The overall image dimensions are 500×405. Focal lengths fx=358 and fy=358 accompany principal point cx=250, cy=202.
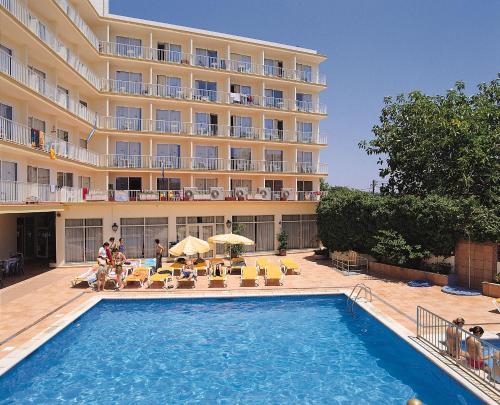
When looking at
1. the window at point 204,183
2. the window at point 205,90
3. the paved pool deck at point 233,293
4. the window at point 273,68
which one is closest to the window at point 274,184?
the window at point 204,183

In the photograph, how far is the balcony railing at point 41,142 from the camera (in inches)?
687

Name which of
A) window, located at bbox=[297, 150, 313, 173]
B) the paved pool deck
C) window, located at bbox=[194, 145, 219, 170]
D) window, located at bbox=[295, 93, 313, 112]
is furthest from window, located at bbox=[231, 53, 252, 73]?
the paved pool deck

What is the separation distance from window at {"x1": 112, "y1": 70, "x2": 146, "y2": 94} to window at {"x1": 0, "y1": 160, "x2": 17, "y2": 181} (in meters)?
12.1

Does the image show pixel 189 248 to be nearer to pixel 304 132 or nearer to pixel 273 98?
pixel 273 98

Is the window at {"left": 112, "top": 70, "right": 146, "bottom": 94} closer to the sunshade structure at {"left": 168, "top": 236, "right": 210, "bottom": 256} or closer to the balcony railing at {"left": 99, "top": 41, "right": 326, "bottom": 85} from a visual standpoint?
the balcony railing at {"left": 99, "top": 41, "right": 326, "bottom": 85}

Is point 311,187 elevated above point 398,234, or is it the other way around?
point 311,187

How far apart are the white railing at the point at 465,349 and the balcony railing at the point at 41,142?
18.8 meters

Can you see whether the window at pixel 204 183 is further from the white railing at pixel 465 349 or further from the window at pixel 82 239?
the white railing at pixel 465 349

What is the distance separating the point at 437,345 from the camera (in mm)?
10211

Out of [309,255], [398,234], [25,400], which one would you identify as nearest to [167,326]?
[25,400]

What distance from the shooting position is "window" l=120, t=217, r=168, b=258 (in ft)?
84.5

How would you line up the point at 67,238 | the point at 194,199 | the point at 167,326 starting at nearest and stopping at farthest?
the point at 167,326, the point at 67,238, the point at 194,199

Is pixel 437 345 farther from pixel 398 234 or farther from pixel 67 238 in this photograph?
pixel 67 238

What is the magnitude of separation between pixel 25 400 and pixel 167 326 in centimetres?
542
